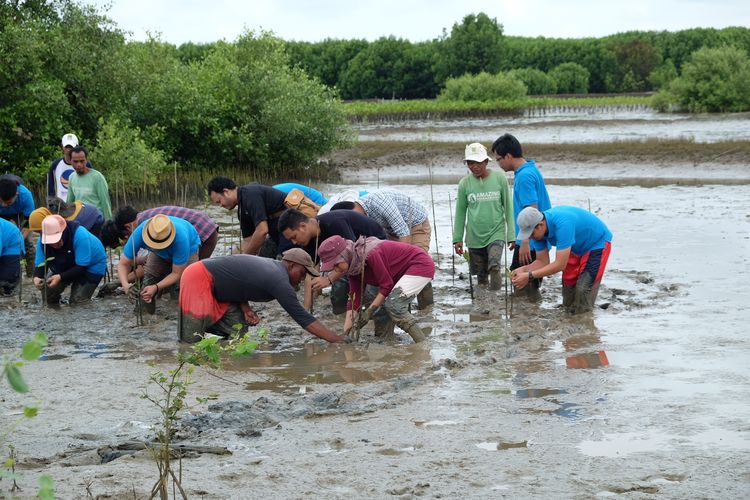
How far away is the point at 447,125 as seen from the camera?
4647cm

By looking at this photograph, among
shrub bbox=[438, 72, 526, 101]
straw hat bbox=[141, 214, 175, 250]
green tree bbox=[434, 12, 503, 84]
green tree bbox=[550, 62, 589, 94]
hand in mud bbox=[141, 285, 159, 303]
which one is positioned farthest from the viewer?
green tree bbox=[550, 62, 589, 94]

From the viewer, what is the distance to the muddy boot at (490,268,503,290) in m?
10.9

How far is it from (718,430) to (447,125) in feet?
135

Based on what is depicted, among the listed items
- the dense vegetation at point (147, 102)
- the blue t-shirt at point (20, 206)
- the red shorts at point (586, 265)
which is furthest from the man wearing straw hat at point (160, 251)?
the dense vegetation at point (147, 102)

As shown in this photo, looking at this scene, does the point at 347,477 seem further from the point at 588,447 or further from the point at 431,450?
the point at 588,447

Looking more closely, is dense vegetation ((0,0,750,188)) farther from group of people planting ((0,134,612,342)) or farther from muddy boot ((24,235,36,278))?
group of people planting ((0,134,612,342))

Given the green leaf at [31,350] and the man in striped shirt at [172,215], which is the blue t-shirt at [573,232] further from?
the green leaf at [31,350]

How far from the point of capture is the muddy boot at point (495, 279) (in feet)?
35.9

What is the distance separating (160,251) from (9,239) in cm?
214

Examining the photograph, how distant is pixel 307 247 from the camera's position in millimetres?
9789

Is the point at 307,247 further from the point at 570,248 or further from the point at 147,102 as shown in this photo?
the point at 147,102

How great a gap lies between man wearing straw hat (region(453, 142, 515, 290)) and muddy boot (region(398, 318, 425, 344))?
80.1 inches

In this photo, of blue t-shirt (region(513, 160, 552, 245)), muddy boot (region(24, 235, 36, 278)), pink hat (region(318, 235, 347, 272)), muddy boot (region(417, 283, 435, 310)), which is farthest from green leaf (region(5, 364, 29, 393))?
muddy boot (region(24, 235, 36, 278))

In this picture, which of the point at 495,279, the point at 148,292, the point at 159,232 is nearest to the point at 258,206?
the point at 159,232
